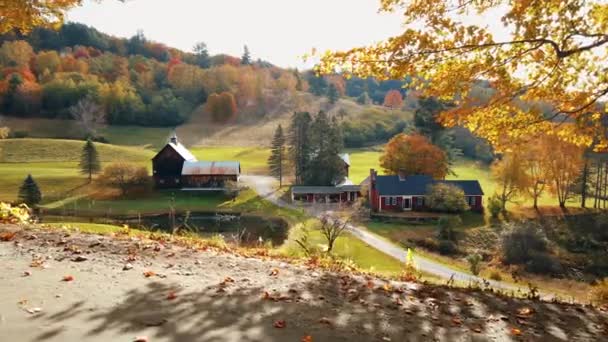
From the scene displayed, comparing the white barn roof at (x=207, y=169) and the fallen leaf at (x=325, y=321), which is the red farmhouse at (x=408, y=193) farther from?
the fallen leaf at (x=325, y=321)

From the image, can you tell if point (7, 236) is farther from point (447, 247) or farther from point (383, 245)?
point (447, 247)

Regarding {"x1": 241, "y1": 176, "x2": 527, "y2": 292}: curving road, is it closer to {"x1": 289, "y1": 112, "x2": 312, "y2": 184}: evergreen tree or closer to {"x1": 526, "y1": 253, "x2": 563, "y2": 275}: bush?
{"x1": 289, "y1": 112, "x2": 312, "y2": 184}: evergreen tree

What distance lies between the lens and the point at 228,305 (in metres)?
4.67

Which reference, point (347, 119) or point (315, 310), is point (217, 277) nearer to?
point (315, 310)

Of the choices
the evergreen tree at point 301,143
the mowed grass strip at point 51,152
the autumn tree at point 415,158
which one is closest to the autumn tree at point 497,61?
the autumn tree at point 415,158

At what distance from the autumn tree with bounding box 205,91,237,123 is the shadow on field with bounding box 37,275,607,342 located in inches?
3128

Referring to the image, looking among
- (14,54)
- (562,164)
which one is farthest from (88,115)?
(562,164)

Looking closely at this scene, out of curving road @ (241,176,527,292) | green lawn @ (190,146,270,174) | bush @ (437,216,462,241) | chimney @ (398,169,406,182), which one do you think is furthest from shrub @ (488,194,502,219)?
green lawn @ (190,146,270,174)

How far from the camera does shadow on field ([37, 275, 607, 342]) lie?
407 centimetres

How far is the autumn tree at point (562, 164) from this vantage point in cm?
3294

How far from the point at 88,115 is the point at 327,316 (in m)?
72.9

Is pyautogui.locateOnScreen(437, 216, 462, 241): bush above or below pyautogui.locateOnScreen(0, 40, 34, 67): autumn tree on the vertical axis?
below

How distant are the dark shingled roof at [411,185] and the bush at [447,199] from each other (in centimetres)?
111

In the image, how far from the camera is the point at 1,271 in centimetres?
533
